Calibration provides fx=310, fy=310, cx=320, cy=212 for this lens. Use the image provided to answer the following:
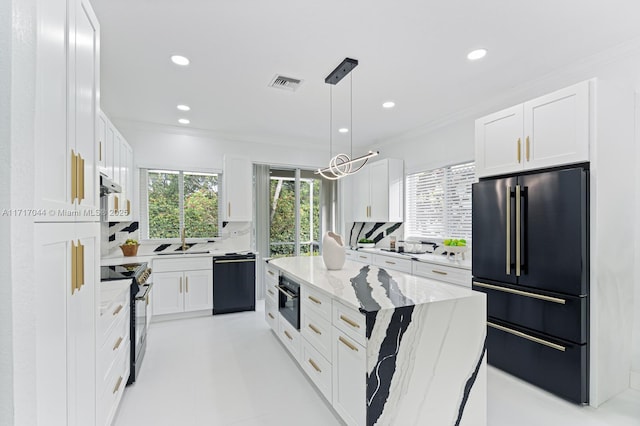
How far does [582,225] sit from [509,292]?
79cm

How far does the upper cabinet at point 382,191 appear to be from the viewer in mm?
5035

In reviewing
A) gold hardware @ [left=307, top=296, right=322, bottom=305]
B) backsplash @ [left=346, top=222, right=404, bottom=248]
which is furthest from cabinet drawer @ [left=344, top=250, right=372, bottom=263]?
gold hardware @ [left=307, top=296, right=322, bottom=305]

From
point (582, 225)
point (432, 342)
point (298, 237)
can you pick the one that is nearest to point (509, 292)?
point (582, 225)

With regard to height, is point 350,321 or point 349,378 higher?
point 350,321

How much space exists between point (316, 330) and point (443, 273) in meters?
1.91

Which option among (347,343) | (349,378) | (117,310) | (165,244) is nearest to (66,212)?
(117,310)

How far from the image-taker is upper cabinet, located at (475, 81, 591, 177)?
2.29 metres

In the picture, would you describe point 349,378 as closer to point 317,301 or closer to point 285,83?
point 317,301

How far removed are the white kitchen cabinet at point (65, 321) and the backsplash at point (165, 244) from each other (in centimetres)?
325

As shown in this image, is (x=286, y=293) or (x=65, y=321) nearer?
(x=65, y=321)

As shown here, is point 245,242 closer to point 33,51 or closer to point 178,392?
point 178,392

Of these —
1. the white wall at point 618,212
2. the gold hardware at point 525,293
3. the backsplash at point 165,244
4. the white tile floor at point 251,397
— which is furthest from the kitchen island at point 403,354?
the backsplash at point 165,244

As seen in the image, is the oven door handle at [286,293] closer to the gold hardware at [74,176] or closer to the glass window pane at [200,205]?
the gold hardware at [74,176]

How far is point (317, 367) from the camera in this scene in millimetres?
2295
